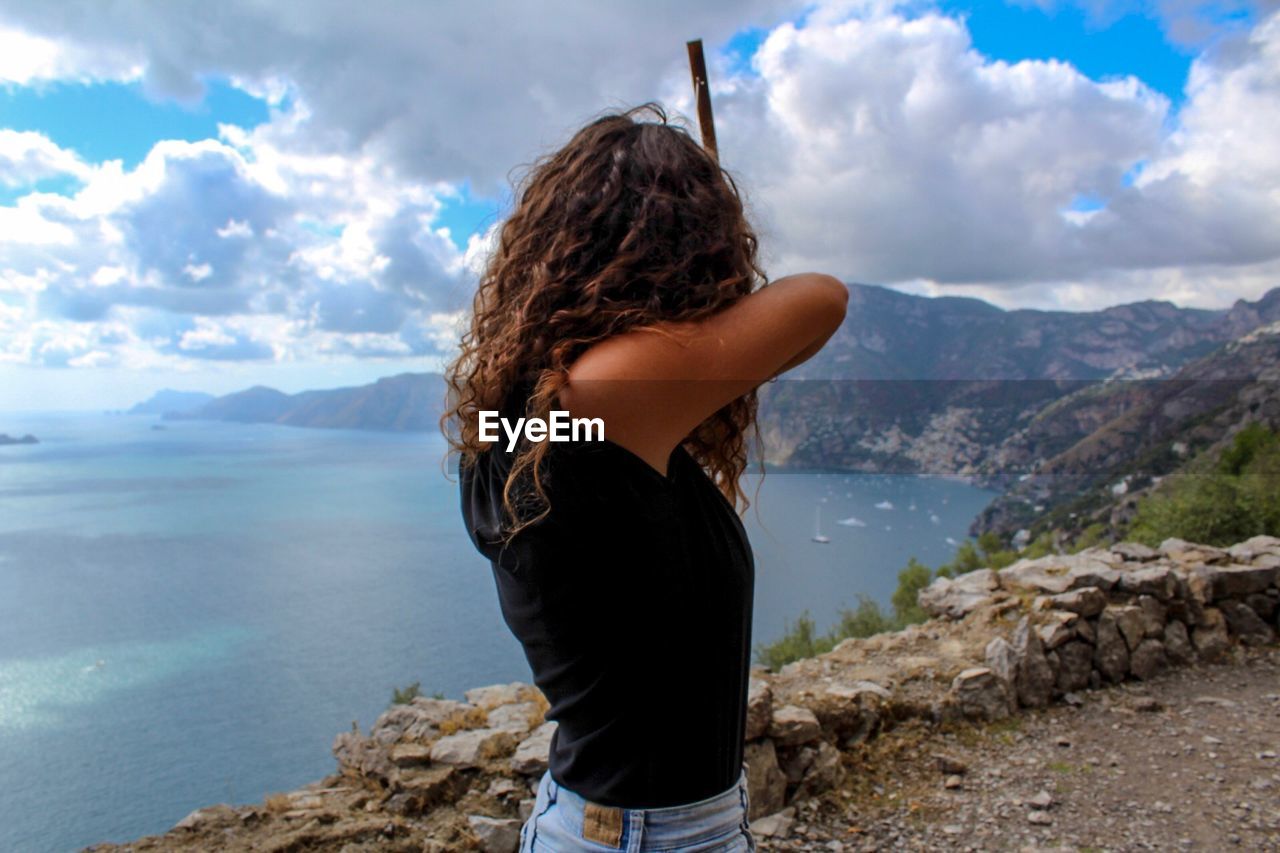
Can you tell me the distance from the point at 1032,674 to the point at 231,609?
4599 cm

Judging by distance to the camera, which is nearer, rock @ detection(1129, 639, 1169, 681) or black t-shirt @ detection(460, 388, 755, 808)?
black t-shirt @ detection(460, 388, 755, 808)

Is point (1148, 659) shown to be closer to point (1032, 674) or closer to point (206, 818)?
point (1032, 674)

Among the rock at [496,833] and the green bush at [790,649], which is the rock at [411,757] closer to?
the rock at [496,833]

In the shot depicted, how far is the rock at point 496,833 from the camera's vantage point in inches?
129

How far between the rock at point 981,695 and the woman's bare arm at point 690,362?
4.40m

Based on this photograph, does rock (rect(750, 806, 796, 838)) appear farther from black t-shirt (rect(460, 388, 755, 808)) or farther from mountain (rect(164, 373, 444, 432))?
mountain (rect(164, 373, 444, 432))

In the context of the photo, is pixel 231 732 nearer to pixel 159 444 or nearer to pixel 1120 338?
pixel 159 444

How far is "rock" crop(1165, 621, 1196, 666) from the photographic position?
213 inches

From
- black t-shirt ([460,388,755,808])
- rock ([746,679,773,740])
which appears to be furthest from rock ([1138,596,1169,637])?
black t-shirt ([460,388,755,808])

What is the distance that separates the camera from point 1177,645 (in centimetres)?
544

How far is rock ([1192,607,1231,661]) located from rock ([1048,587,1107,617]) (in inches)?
31.1

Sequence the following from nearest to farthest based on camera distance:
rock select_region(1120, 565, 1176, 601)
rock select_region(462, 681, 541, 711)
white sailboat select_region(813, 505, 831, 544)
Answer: rock select_region(462, 681, 541, 711), rock select_region(1120, 565, 1176, 601), white sailboat select_region(813, 505, 831, 544)

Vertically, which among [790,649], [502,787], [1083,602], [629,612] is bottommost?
[790,649]

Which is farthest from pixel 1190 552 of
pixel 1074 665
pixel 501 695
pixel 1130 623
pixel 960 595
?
pixel 501 695
